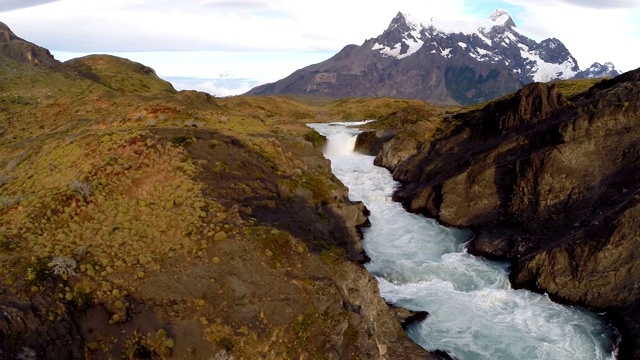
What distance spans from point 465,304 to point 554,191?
55.1 ft

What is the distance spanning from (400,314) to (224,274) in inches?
587

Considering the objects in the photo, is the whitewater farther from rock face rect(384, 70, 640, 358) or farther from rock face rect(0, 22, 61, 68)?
rock face rect(0, 22, 61, 68)

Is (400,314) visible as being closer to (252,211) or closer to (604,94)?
(252,211)

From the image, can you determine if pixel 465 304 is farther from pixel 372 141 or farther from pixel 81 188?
pixel 372 141

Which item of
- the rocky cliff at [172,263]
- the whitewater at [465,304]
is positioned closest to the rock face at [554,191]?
the whitewater at [465,304]

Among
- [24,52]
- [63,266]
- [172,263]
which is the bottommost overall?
[172,263]

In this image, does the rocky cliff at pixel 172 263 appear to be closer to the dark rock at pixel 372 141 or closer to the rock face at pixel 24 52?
the dark rock at pixel 372 141

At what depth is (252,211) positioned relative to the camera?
27.3m

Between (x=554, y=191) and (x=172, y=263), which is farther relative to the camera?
(x=554, y=191)

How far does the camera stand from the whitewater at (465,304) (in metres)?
29.4

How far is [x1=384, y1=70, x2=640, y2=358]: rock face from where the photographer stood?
110ft

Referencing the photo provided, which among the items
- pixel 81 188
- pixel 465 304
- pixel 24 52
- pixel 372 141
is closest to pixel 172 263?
pixel 81 188

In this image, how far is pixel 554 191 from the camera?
43125 mm

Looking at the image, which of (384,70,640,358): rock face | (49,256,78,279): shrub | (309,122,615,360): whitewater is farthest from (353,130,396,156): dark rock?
(49,256,78,279): shrub
